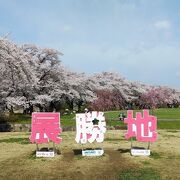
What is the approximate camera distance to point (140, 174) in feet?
54.9

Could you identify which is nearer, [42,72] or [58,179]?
[58,179]

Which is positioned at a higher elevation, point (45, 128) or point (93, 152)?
Answer: point (45, 128)

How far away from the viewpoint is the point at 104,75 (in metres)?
93.0

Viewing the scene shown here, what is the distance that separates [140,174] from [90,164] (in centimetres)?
251

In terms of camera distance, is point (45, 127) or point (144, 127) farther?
point (144, 127)

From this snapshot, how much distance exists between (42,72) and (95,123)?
3812 centimetres

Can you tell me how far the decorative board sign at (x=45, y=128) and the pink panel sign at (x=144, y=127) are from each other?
3.60 metres

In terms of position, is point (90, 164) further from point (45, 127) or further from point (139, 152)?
point (45, 127)

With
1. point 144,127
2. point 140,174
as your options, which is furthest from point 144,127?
point 140,174

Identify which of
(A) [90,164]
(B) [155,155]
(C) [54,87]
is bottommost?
(A) [90,164]

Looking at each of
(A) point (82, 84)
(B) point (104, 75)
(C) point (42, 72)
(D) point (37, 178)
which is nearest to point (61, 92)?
(C) point (42, 72)

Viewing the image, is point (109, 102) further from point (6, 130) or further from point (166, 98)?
point (6, 130)

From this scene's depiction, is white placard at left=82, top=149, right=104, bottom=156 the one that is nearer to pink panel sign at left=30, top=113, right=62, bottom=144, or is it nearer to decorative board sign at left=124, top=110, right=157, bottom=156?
pink panel sign at left=30, top=113, right=62, bottom=144

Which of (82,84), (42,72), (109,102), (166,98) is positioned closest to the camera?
(42,72)
